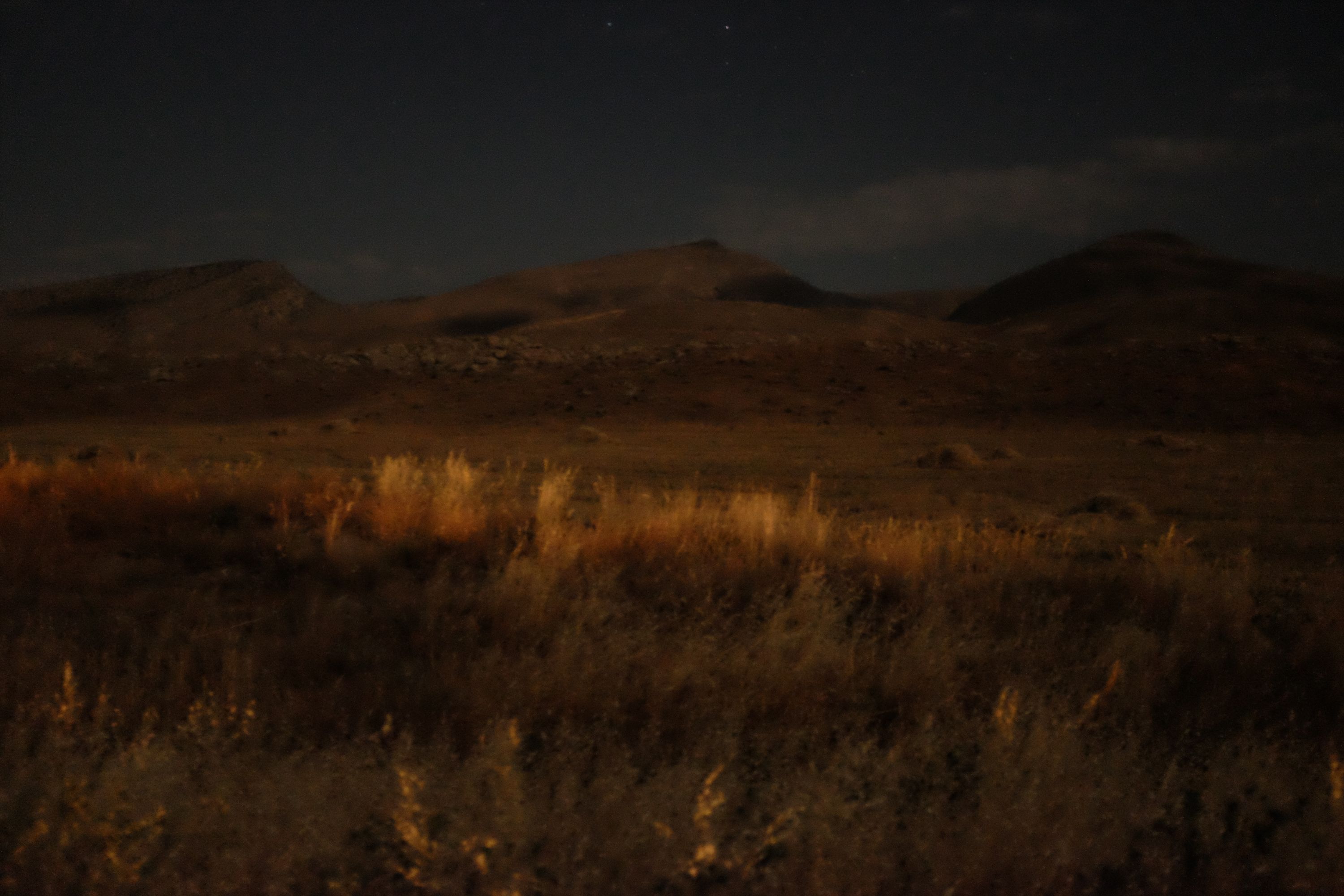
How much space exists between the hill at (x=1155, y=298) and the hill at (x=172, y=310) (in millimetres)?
95912

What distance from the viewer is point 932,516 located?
10906 millimetres

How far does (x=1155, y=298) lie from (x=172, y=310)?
12886 cm

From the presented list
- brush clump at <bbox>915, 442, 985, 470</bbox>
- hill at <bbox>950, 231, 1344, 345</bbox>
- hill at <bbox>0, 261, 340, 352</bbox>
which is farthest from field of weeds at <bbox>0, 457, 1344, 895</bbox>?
hill at <bbox>0, 261, 340, 352</bbox>

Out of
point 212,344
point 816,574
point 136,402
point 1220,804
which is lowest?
point 1220,804

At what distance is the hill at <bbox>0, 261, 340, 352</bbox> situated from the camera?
10031 cm

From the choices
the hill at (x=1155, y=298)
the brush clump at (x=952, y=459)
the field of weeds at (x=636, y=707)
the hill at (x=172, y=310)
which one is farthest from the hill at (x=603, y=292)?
the field of weeds at (x=636, y=707)

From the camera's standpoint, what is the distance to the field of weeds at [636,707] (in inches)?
123

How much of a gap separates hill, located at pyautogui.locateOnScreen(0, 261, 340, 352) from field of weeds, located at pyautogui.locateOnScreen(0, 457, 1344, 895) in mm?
96480

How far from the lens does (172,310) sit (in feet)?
363

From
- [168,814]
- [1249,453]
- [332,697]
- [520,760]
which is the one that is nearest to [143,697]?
[332,697]

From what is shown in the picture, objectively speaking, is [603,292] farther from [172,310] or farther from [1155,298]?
[1155,298]

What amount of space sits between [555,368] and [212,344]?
76027mm

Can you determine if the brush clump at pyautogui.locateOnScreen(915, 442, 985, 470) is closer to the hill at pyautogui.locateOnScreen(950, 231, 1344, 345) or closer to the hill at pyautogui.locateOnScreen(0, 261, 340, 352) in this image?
the hill at pyautogui.locateOnScreen(950, 231, 1344, 345)

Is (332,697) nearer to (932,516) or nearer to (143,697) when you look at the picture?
(143,697)
